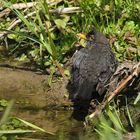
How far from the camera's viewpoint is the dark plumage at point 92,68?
178 inches

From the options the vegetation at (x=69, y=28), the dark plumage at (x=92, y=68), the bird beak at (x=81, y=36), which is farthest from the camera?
the vegetation at (x=69, y=28)

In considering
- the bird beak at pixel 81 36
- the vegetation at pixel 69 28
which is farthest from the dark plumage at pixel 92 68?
the vegetation at pixel 69 28

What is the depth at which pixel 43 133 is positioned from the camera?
14.5 feet

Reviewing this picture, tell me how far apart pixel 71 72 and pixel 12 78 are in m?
0.84

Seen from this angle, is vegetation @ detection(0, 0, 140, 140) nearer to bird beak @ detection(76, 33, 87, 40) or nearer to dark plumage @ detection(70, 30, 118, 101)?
bird beak @ detection(76, 33, 87, 40)

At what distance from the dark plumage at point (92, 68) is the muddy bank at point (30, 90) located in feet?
0.61

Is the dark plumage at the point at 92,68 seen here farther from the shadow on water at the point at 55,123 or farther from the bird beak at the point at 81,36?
the shadow on water at the point at 55,123

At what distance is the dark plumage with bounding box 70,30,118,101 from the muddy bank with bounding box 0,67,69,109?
18cm

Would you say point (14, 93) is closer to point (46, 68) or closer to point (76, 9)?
point (46, 68)

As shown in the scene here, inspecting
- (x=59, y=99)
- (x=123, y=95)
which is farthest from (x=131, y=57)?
(x=59, y=99)

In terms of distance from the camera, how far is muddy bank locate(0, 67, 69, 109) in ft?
16.6

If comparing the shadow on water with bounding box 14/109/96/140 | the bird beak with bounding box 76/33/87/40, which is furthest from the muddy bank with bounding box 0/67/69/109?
the bird beak with bounding box 76/33/87/40

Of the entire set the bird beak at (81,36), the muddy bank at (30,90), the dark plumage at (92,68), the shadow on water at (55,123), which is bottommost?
the shadow on water at (55,123)

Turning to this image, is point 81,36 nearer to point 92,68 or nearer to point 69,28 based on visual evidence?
point 69,28
